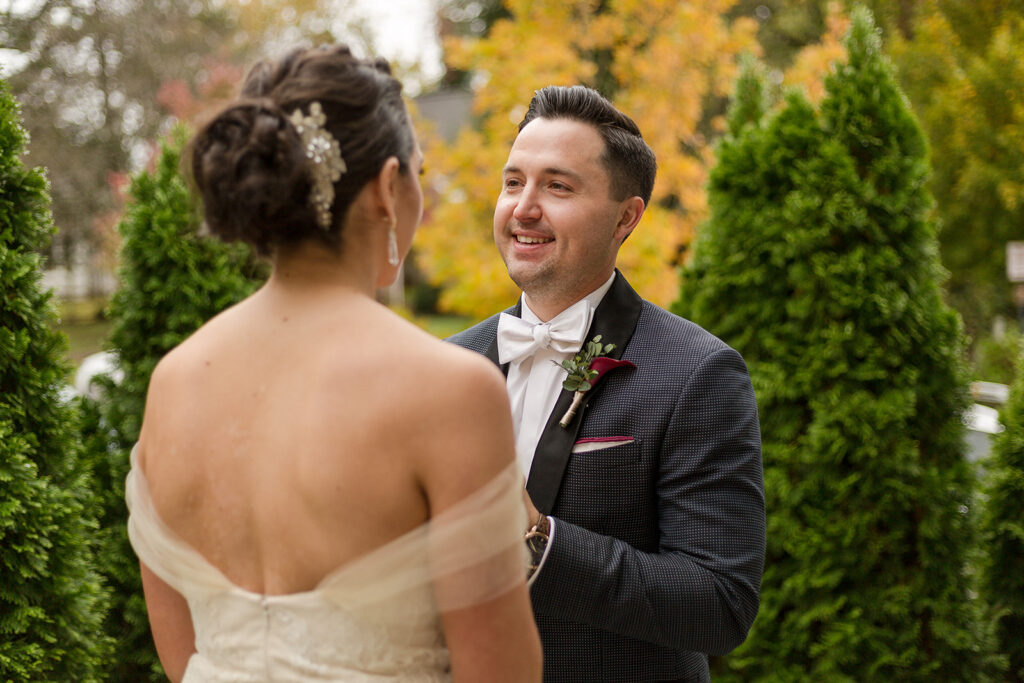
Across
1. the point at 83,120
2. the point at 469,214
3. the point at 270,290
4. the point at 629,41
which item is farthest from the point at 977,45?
the point at 83,120

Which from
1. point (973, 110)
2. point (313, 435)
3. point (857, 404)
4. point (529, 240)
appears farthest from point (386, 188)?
point (973, 110)

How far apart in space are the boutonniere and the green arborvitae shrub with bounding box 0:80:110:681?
1733 millimetres

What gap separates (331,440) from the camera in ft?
4.10

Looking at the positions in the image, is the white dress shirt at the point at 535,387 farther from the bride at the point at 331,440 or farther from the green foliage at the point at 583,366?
the bride at the point at 331,440

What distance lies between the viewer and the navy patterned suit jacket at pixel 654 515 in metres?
1.86

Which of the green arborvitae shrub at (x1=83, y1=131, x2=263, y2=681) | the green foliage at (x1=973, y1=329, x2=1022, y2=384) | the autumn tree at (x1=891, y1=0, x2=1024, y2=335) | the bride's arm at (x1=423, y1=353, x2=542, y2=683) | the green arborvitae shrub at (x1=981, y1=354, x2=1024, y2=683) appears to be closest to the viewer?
the bride's arm at (x1=423, y1=353, x2=542, y2=683)

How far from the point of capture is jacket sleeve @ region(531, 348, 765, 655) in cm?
183

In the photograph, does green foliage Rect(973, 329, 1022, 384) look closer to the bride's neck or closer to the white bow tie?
the white bow tie

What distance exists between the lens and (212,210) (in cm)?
132

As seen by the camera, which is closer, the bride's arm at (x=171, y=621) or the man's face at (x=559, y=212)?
the bride's arm at (x=171, y=621)

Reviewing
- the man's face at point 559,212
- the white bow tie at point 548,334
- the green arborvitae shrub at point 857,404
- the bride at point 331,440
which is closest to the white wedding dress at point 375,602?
the bride at point 331,440

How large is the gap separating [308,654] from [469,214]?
7.72m

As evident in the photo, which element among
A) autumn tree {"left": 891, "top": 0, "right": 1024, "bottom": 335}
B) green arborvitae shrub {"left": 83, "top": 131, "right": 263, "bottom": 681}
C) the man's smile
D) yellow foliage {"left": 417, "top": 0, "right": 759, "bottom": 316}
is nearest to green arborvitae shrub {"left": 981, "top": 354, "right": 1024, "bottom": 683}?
the man's smile

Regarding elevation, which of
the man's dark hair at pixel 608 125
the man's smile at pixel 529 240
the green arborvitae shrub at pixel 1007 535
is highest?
the man's dark hair at pixel 608 125
